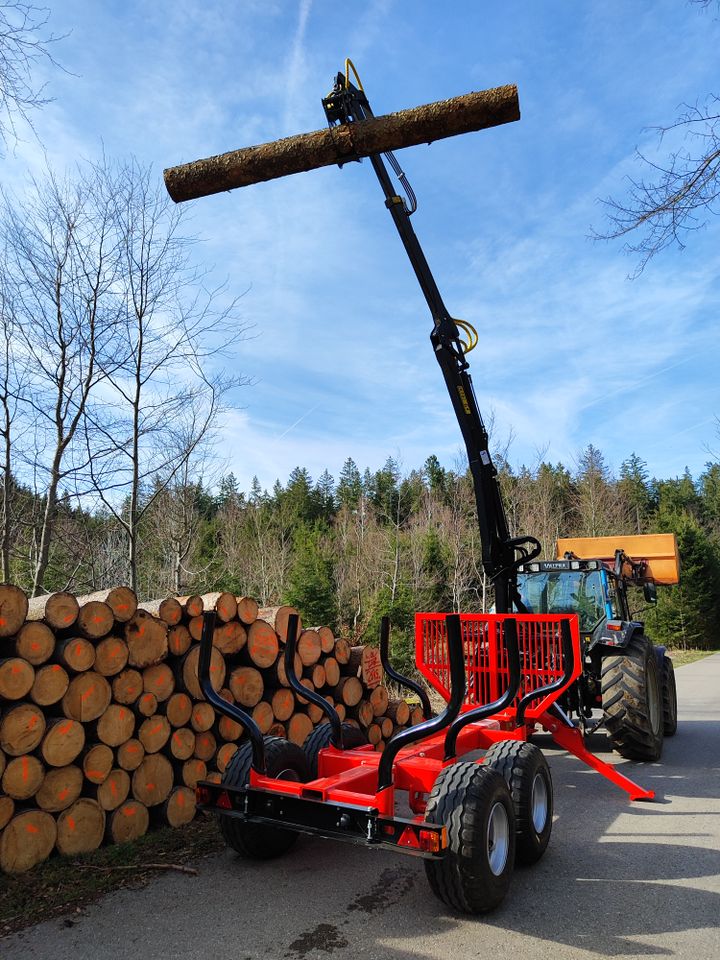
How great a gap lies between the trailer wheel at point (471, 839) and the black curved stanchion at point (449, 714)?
11.0 inches

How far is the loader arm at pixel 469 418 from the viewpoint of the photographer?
22.1 feet

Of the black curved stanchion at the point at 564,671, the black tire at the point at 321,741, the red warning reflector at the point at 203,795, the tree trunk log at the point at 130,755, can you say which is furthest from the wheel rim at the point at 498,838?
the tree trunk log at the point at 130,755

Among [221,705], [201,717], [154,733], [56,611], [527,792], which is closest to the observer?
[527,792]

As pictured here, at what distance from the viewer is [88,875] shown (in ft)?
13.8

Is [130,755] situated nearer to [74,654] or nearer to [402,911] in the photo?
[74,654]

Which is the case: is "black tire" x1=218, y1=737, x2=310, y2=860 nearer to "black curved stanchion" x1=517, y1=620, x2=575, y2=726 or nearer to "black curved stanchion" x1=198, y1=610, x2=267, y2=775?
"black curved stanchion" x1=198, y1=610, x2=267, y2=775

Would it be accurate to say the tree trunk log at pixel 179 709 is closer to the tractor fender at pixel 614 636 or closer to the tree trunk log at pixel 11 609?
the tree trunk log at pixel 11 609

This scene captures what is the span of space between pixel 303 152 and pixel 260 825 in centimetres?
427

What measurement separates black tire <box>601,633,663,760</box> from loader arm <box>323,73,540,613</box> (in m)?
1.18

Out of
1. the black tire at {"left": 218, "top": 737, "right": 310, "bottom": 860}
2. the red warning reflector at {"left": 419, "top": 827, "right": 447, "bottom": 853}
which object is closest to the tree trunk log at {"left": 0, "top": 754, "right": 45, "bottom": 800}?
the black tire at {"left": 218, "top": 737, "right": 310, "bottom": 860}

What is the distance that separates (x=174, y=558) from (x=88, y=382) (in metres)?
5.30

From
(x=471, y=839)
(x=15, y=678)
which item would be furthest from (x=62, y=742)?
(x=471, y=839)

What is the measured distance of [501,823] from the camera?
150 inches

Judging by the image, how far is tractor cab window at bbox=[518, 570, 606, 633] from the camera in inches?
327
